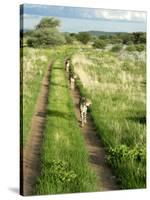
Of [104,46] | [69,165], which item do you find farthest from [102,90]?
[69,165]

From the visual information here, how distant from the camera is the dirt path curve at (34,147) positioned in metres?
6.46

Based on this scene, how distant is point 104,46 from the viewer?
7.08 metres

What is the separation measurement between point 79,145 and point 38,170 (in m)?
0.52

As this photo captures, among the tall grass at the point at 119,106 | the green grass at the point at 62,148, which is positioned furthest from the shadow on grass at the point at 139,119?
the green grass at the point at 62,148

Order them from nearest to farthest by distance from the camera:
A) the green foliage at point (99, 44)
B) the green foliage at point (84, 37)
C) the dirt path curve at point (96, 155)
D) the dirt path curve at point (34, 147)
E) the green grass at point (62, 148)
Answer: the dirt path curve at point (34, 147)
the green grass at point (62, 148)
the dirt path curve at point (96, 155)
the green foliage at point (84, 37)
the green foliage at point (99, 44)

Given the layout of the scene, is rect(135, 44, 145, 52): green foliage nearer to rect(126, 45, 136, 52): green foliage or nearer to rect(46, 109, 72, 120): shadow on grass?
rect(126, 45, 136, 52): green foliage

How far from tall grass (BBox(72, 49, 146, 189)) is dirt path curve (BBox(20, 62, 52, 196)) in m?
0.40

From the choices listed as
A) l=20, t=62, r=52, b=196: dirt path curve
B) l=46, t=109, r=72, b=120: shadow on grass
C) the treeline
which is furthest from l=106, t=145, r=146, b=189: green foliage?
the treeline

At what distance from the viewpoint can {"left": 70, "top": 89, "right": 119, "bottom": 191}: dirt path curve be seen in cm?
681

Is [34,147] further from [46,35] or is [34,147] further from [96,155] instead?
[46,35]

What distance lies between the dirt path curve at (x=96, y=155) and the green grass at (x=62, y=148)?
61 millimetres

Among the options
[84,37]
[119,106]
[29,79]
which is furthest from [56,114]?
[84,37]

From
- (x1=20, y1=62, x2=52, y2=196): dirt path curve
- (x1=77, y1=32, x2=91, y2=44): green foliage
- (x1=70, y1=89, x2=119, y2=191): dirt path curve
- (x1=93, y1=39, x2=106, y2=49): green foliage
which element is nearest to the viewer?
(x1=20, y1=62, x2=52, y2=196): dirt path curve

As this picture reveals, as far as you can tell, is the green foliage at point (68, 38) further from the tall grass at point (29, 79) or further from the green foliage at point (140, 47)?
the green foliage at point (140, 47)
